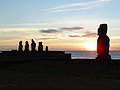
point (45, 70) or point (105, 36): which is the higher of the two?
point (105, 36)

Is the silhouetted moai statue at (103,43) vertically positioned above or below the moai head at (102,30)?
below

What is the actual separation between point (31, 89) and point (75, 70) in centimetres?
1236

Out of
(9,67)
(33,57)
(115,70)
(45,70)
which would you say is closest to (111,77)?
(115,70)

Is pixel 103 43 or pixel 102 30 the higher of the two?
pixel 102 30

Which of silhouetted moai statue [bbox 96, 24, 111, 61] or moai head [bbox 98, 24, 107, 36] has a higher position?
moai head [bbox 98, 24, 107, 36]

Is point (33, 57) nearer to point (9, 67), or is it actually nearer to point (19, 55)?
point (19, 55)

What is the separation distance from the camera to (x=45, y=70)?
99.2 feet

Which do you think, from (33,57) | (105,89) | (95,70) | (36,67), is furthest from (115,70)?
(33,57)

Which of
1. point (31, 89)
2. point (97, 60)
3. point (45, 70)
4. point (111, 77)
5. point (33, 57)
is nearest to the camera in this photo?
point (31, 89)

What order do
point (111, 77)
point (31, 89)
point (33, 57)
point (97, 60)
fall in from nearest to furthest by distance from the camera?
point (31, 89), point (111, 77), point (97, 60), point (33, 57)

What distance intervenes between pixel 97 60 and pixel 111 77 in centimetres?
830

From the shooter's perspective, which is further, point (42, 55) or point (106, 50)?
point (42, 55)

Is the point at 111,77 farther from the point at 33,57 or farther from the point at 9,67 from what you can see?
the point at 33,57

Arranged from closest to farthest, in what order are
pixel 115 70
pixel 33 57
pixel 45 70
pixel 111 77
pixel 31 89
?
1. pixel 31 89
2. pixel 111 77
3. pixel 115 70
4. pixel 45 70
5. pixel 33 57
